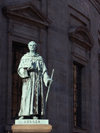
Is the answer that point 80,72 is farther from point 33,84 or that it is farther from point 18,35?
point 33,84

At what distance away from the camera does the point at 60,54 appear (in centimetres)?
2611

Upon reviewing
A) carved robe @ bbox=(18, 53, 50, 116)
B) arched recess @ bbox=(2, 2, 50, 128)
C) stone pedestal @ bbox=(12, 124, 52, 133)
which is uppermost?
arched recess @ bbox=(2, 2, 50, 128)

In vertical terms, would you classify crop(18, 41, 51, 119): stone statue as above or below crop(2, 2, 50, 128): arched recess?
below

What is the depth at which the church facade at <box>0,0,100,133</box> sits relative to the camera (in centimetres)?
2230

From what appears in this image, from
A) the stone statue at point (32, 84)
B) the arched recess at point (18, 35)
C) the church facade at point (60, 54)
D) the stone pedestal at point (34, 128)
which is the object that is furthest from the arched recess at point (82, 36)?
the stone pedestal at point (34, 128)

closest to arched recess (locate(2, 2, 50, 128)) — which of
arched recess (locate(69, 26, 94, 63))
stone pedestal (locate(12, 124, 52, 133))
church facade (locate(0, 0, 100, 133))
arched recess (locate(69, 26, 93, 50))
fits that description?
church facade (locate(0, 0, 100, 133))

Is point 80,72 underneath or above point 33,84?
above

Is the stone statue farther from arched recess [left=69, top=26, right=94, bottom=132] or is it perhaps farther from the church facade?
arched recess [left=69, top=26, right=94, bottom=132]

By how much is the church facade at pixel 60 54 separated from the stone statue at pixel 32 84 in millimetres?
5117

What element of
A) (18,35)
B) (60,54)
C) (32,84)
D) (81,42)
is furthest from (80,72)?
(32,84)

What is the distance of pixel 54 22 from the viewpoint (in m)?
26.0

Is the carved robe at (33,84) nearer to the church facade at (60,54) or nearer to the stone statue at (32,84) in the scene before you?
the stone statue at (32,84)

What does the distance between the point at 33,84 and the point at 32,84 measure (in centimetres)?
4

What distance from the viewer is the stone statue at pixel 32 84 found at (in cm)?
1659
